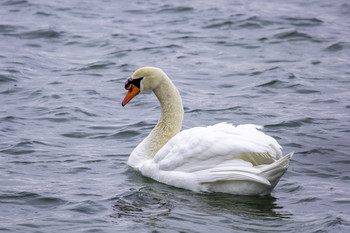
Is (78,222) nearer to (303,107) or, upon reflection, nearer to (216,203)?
(216,203)

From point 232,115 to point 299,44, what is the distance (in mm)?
5062

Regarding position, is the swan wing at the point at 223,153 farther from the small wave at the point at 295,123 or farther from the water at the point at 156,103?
the small wave at the point at 295,123

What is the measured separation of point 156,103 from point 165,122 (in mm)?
3231

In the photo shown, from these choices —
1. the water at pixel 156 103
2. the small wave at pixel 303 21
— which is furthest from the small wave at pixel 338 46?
the small wave at pixel 303 21

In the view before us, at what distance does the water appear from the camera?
23.5 ft

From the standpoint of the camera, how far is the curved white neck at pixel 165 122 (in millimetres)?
8797

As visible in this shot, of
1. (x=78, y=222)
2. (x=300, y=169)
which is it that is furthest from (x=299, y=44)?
(x=78, y=222)

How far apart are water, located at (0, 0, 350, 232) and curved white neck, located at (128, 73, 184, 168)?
0.35 metres

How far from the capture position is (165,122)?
8961 millimetres

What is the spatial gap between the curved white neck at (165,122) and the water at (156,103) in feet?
1.15

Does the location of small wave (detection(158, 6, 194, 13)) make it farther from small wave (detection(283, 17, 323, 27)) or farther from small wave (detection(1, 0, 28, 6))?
small wave (detection(1, 0, 28, 6))

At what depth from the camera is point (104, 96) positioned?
12336 mm

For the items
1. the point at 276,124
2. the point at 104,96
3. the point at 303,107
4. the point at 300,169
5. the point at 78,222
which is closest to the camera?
the point at 78,222

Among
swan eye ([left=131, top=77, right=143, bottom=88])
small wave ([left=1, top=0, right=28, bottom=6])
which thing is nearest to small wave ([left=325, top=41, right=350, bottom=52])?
swan eye ([left=131, top=77, right=143, bottom=88])
